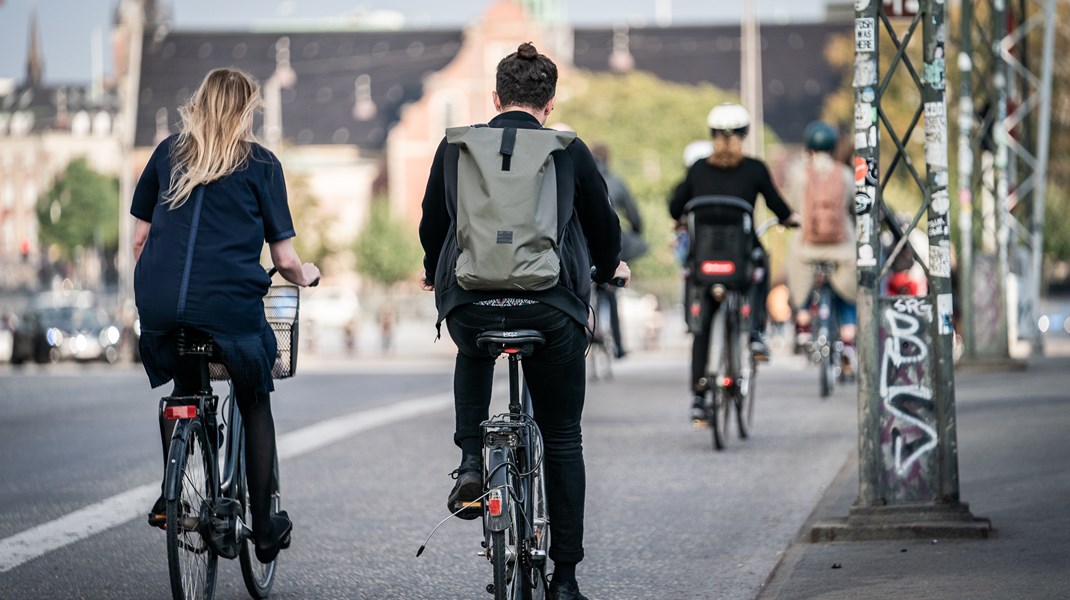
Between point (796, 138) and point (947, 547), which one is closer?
point (947, 547)

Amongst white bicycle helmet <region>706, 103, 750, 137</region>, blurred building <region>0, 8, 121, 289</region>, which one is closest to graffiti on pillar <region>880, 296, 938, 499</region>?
white bicycle helmet <region>706, 103, 750, 137</region>

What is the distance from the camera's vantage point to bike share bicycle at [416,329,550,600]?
5031 millimetres

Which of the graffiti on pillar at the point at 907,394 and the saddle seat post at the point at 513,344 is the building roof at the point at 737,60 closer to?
the graffiti on pillar at the point at 907,394

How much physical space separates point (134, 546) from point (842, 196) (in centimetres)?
778

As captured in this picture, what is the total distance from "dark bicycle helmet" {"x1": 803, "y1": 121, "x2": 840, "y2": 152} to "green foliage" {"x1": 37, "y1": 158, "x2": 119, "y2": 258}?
11268 centimetres

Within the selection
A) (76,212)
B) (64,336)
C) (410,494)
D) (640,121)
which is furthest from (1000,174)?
(76,212)

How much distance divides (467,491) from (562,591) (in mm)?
476

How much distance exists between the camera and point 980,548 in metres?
6.76

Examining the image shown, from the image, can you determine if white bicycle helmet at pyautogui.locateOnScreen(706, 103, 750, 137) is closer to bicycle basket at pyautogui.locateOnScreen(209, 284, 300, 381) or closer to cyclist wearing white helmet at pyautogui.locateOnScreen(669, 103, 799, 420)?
cyclist wearing white helmet at pyautogui.locateOnScreen(669, 103, 799, 420)

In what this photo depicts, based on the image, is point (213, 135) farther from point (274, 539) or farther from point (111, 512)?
point (111, 512)

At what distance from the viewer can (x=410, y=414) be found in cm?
1392

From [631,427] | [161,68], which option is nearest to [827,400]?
[631,427]

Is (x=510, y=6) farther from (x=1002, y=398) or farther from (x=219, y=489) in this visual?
(x=219, y=489)

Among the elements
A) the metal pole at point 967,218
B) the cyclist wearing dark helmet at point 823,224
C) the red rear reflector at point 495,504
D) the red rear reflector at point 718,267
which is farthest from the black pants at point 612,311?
the red rear reflector at point 495,504
